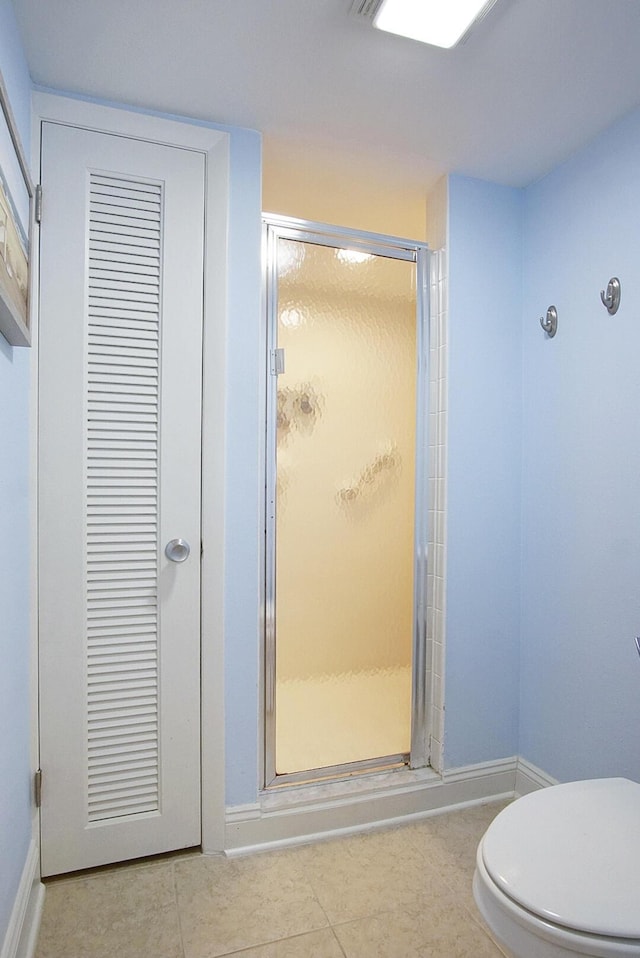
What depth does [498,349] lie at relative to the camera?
6.66 ft

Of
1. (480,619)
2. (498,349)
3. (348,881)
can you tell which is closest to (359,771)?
(348,881)

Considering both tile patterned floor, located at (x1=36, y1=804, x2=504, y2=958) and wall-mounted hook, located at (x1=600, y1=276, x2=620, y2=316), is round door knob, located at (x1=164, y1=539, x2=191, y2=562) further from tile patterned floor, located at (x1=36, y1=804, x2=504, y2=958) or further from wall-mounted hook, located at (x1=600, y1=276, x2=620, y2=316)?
wall-mounted hook, located at (x1=600, y1=276, x2=620, y2=316)

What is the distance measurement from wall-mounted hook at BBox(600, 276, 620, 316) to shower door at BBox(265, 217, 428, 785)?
0.62m

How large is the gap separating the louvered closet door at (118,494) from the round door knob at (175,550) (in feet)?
0.06

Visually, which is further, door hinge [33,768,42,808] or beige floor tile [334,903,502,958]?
door hinge [33,768,42,808]

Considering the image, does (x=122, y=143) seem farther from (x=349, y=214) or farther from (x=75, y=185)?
(x=349, y=214)

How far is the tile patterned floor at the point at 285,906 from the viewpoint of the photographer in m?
1.35

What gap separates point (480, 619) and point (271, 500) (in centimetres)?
91

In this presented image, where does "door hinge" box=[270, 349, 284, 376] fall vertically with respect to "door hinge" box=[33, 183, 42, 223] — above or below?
below

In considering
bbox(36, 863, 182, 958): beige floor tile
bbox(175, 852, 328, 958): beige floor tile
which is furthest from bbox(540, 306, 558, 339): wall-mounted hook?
bbox(36, 863, 182, 958): beige floor tile

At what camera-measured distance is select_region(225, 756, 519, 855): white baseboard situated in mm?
1721

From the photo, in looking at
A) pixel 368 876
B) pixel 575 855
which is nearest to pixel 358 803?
pixel 368 876

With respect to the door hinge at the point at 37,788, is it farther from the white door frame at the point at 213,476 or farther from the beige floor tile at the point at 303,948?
the beige floor tile at the point at 303,948

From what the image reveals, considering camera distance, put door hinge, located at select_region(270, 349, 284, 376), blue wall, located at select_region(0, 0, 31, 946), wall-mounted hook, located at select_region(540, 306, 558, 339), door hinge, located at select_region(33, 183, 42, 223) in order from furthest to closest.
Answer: wall-mounted hook, located at select_region(540, 306, 558, 339) → door hinge, located at select_region(270, 349, 284, 376) → door hinge, located at select_region(33, 183, 42, 223) → blue wall, located at select_region(0, 0, 31, 946)
